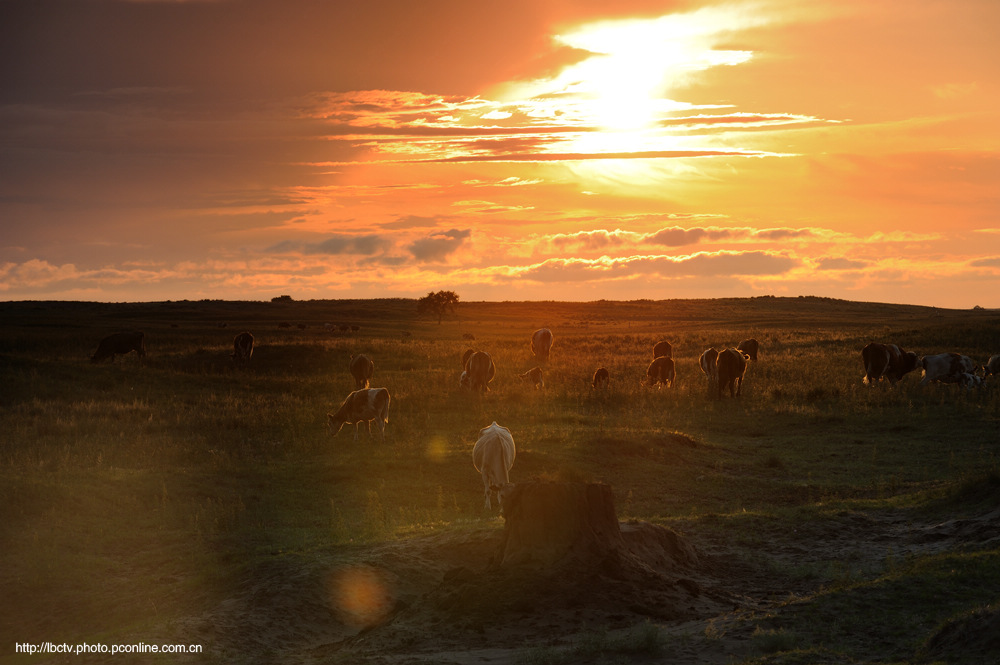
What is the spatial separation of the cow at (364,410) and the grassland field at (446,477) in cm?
56

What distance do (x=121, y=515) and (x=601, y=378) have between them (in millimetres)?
21428

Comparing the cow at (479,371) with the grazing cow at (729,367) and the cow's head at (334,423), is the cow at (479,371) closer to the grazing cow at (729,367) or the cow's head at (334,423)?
the grazing cow at (729,367)

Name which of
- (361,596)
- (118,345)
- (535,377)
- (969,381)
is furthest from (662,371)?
(118,345)

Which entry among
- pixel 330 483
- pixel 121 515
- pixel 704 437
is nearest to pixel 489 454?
pixel 330 483

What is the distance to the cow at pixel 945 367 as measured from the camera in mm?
32438

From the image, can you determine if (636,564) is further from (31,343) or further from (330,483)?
(31,343)

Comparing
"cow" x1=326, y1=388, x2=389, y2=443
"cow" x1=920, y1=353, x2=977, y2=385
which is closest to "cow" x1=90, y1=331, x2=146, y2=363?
"cow" x1=326, y1=388, x2=389, y2=443

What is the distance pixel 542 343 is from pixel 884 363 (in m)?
18.3

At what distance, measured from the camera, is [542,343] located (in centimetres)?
4697

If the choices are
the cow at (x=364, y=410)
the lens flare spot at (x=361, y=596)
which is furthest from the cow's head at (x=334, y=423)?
the lens flare spot at (x=361, y=596)

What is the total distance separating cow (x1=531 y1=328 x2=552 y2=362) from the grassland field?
4.90m

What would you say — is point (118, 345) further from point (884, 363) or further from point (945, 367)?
point (945, 367)

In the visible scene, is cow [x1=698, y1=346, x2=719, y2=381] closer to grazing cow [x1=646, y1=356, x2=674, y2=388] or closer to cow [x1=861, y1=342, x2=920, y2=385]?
grazing cow [x1=646, y1=356, x2=674, y2=388]

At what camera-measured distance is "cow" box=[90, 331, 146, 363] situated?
42.9 metres
